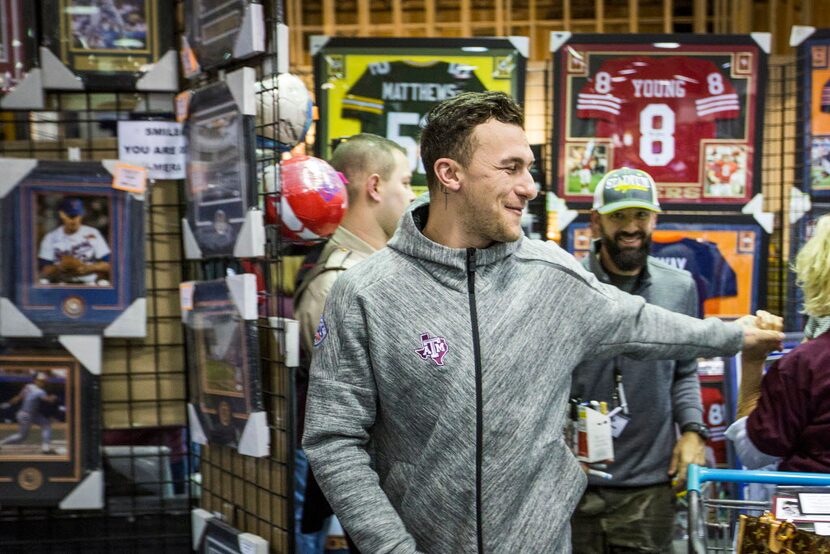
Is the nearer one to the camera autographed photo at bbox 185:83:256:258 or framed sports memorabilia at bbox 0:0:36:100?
autographed photo at bbox 185:83:256:258

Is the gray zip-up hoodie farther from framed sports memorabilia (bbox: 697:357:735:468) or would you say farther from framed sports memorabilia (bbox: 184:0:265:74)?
framed sports memorabilia (bbox: 697:357:735:468)

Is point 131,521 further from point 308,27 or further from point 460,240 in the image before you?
point 308,27

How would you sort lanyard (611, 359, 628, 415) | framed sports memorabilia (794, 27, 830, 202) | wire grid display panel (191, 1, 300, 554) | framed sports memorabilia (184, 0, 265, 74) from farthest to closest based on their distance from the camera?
framed sports memorabilia (794, 27, 830, 202) < lanyard (611, 359, 628, 415) < wire grid display panel (191, 1, 300, 554) < framed sports memorabilia (184, 0, 265, 74)

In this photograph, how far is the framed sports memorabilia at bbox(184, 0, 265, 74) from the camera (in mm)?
2637

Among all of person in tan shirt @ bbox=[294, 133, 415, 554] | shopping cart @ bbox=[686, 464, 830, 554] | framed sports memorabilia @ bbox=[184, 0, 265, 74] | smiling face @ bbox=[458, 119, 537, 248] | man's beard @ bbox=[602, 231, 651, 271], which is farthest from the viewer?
person in tan shirt @ bbox=[294, 133, 415, 554]

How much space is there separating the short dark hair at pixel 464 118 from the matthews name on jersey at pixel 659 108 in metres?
2.33

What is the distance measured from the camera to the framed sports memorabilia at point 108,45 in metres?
3.17

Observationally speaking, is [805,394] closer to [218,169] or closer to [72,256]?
[218,169]

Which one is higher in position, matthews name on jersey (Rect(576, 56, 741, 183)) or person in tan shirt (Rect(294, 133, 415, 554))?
matthews name on jersey (Rect(576, 56, 741, 183))

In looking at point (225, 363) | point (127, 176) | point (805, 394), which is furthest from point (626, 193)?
point (127, 176)

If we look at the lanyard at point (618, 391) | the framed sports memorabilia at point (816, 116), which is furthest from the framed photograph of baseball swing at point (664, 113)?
the lanyard at point (618, 391)

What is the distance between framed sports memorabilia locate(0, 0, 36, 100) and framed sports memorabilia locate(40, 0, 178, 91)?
0.17ft

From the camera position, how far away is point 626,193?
9.96 feet

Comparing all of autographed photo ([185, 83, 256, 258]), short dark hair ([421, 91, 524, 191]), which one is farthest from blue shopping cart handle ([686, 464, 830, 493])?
autographed photo ([185, 83, 256, 258])
